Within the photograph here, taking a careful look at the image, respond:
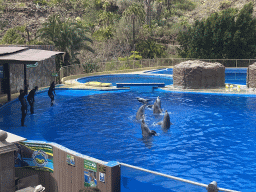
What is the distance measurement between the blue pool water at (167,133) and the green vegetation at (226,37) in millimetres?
21088

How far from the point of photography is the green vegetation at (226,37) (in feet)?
132

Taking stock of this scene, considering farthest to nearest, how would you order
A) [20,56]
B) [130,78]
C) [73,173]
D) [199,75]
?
[130,78], [199,75], [20,56], [73,173]

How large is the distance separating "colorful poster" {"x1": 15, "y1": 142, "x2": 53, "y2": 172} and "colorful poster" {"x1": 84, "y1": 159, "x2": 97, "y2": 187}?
1078mm

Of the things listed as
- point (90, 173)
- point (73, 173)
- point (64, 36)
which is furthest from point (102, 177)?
point (64, 36)

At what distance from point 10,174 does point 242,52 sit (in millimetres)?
38886

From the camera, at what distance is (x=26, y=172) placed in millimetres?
7285

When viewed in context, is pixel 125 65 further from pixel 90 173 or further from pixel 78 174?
pixel 90 173

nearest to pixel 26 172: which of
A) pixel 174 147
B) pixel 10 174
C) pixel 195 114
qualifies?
pixel 10 174

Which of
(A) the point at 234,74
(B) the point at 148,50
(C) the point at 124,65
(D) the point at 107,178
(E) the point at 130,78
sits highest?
(B) the point at 148,50

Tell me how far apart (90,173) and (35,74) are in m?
18.6

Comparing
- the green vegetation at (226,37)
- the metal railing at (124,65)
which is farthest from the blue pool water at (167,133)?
the green vegetation at (226,37)

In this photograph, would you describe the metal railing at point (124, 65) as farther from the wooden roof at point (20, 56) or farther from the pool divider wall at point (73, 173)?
the pool divider wall at point (73, 173)

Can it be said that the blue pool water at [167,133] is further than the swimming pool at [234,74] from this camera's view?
No

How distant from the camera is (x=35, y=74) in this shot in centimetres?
2350
